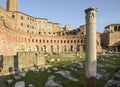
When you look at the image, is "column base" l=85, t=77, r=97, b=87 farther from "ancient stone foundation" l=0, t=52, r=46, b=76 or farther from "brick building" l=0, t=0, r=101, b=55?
"brick building" l=0, t=0, r=101, b=55

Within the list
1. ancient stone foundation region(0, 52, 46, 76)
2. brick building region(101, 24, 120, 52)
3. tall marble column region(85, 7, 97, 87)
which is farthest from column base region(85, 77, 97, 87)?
brick building region(101, 24, 120, 52)

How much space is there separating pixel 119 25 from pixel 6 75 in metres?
72.6

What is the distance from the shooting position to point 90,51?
16.4 meters

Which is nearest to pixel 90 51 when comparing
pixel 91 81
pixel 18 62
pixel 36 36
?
pixel 91 81

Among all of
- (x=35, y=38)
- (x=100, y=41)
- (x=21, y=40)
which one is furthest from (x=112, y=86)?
(x=100, y=41)

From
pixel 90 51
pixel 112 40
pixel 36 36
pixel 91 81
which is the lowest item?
pixel 91 81

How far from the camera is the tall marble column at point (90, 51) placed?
16.3m

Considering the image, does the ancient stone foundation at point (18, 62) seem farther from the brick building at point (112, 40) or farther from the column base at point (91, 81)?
the brick building at point (112, 40)

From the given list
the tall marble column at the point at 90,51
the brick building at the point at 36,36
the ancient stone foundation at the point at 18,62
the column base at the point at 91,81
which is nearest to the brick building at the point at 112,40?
the brick building at the point at 36,36

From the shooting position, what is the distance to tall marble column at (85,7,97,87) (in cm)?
1628

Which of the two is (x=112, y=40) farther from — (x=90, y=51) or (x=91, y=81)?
(x=91, y=81)

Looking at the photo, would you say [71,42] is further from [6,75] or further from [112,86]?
[112,86]

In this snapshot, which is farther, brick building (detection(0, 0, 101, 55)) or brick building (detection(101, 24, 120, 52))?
brick building (detection(101, 24, 120, 52))

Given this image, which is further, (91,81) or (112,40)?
(112,40)
